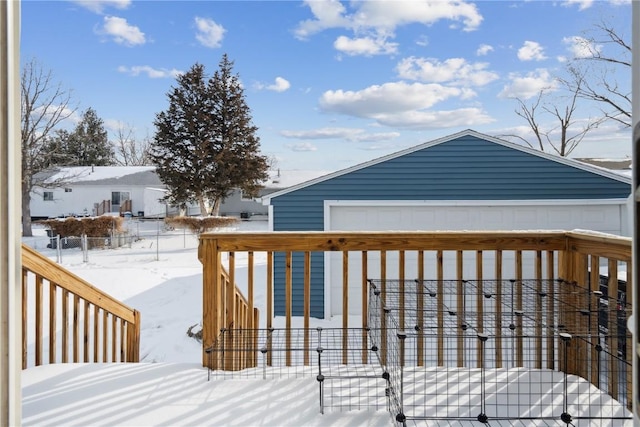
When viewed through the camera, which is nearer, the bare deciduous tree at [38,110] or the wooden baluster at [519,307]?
the wooden baluster at [519,307]

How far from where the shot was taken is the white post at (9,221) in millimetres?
786

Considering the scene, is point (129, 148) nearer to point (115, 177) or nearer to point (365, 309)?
point (115, 177)

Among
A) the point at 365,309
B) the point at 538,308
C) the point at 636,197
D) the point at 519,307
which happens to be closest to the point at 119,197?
the point at 365,309

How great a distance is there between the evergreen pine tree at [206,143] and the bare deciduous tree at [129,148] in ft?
13.6

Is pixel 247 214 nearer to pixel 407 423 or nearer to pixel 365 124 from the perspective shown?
pixel 365 124

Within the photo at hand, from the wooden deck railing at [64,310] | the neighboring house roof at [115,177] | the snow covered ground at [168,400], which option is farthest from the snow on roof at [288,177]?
the snow covered ground at [168,400]

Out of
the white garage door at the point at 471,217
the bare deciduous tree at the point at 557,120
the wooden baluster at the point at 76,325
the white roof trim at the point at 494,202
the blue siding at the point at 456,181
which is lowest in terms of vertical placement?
the wooden baluster at the point at 76,325

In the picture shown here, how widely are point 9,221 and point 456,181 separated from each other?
6.07 metres

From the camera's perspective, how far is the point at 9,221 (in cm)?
80

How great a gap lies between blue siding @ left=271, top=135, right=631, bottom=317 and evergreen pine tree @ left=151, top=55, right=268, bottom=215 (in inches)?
467

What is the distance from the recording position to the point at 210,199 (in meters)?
17.9

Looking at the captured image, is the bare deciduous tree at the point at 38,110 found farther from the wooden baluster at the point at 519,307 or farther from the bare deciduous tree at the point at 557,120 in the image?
the bare deciduous tree at the point at 557,120

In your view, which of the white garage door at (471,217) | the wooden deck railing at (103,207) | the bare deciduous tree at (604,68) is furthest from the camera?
the wooden deck railing at (103,207)

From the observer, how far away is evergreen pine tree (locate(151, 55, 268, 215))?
17469 mm
